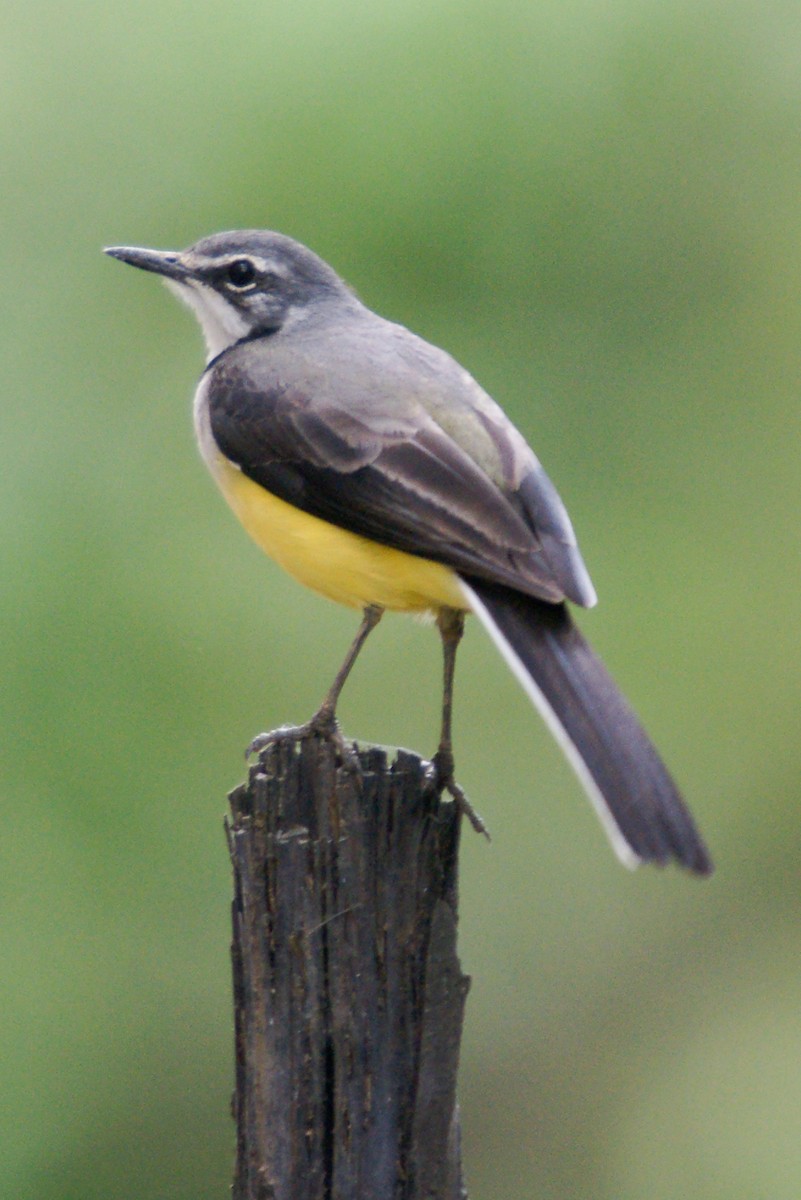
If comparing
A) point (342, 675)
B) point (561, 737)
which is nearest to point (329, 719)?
point (342, 675)

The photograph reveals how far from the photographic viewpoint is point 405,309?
798cm

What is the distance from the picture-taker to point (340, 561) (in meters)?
4.73

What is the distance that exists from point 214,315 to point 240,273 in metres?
0.17

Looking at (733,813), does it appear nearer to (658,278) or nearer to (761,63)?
(658,278)

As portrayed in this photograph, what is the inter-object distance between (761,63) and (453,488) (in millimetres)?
5127

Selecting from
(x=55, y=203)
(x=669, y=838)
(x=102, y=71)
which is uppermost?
(x=102, y=71)

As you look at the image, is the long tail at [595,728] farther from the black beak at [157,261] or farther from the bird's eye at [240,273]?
the black beak at [157,261]

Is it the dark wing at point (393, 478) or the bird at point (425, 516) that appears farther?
the dark wing at point (393, 478)

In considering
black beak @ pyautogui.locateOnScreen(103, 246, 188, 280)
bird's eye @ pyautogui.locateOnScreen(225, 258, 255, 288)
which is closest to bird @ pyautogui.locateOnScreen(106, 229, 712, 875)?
bird's eye @ pyautogui.locateOnScreen(225, 258, 255, 288)

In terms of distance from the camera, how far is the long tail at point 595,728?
3.67 meters

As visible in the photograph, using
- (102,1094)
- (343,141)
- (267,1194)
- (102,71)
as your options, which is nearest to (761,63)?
(343,141)

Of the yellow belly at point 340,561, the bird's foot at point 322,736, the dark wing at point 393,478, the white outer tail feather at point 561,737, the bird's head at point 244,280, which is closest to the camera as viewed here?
the white outer tail feather at point 561,737

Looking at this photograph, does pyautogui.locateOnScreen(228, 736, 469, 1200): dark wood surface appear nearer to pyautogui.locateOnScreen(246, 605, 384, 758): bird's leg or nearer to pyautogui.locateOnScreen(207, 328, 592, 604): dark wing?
pyautogui.locateOnScreen(246, 605, 384, 758): bird's leg

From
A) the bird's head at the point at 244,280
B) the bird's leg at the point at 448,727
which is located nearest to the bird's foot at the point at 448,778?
the bird's leg at the point at 448,727
